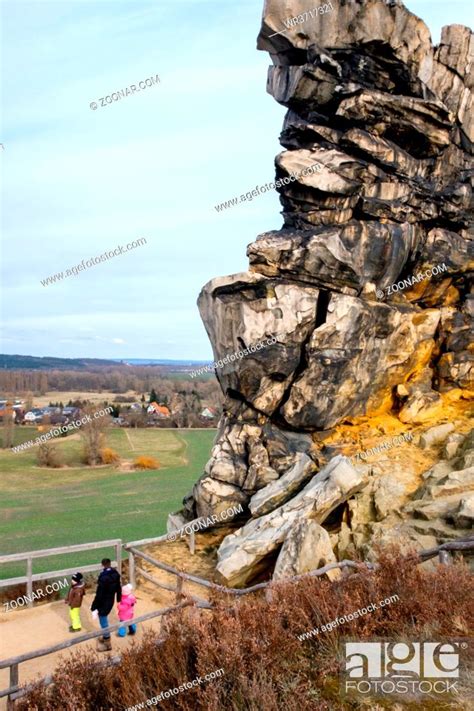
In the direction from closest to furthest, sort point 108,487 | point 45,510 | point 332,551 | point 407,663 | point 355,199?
point 407,663 → point 332,551 → point 355,199 → point 45,510 → point 108,487

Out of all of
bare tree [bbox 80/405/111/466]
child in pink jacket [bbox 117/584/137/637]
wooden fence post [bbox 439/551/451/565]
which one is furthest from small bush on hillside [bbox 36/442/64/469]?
wooden fence post [bbox 439/551/451/565]

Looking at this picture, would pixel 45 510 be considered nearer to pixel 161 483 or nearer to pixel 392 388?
pixel 161 483

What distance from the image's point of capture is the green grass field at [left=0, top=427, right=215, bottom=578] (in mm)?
33281

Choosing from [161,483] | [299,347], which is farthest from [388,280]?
[161,483]

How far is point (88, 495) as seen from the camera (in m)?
47.0

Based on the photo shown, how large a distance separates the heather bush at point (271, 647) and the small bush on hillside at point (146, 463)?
172ft

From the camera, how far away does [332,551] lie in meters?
12.8

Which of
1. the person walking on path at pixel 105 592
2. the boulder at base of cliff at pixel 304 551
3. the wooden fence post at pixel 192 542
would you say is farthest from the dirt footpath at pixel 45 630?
the boulder at base of cliff at pixel 304 551

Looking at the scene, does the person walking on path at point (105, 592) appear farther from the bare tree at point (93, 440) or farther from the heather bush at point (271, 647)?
the bare tree at point (93, 440)

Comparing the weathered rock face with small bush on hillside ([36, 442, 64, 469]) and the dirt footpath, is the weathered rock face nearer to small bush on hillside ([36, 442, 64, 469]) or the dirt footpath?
the dirt footpath

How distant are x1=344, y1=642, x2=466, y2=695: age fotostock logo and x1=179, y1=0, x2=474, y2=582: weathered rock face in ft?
24.6

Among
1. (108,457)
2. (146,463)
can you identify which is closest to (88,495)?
(146,463)

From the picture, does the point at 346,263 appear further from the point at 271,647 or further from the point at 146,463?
the point at 146,463

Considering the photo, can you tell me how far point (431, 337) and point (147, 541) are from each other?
33.1 ft
